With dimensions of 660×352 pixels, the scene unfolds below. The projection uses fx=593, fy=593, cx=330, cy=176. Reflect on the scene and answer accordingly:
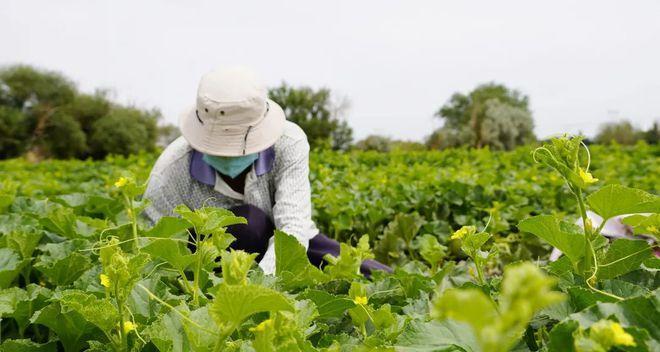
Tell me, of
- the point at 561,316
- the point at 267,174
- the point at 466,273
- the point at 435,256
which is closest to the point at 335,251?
the point at 267,174

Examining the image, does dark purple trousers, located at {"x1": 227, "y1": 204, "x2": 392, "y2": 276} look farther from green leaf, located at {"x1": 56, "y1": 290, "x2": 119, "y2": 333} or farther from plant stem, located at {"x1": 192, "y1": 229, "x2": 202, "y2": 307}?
green leaf, located at {"x1": 56, "y1": 290, "x2": 119, "y2": 333}

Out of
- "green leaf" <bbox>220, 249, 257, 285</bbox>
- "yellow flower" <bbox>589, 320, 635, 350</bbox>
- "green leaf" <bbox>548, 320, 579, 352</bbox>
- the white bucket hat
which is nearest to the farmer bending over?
the white bucket hat

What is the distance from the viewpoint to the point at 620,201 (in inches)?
38.0

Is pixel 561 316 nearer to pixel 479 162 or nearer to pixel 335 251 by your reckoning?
pixel 335 251

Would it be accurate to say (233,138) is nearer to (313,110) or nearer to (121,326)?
(121,326)

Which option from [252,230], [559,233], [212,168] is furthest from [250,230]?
[559,233]

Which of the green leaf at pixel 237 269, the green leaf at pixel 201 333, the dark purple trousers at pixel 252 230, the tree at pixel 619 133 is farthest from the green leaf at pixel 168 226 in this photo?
the tree at pixel 619 133

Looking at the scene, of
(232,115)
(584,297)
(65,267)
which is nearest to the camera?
(584,297)

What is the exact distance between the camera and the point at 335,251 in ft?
11.3

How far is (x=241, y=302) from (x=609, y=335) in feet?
1.33

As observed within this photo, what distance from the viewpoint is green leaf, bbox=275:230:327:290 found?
148 cm

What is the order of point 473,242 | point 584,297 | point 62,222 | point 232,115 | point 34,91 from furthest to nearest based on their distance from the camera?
point 34,91, point 232,115, point 62,222, point 473,242, point 584,297

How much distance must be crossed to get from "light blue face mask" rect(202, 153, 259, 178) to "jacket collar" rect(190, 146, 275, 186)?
0.04 meters

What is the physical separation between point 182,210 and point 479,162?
8.17 meters
